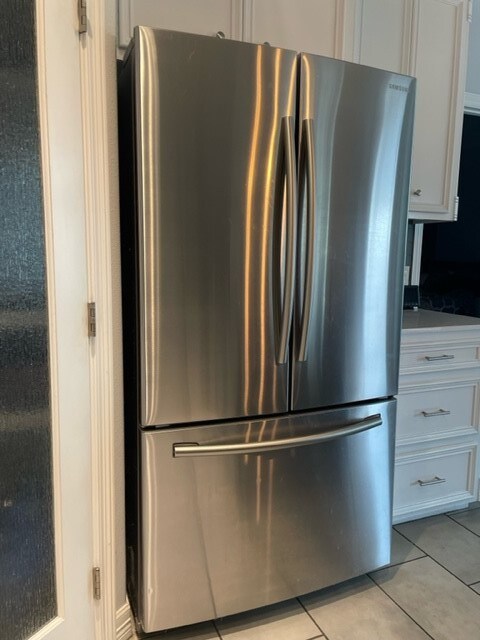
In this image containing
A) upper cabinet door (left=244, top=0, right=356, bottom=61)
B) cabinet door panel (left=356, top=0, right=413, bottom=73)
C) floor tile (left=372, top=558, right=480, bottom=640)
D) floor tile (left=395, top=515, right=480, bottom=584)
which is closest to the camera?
floor tile (left=372, top=558, right=480, bottom=640)

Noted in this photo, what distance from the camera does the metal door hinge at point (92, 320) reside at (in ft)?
4.24

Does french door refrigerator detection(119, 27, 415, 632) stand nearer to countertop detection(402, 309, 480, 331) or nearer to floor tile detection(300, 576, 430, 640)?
floor tile detection(300, 576, 430, 640)

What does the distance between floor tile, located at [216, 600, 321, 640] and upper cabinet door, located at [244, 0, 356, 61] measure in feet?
6.79

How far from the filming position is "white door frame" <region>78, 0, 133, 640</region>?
49.0 inches

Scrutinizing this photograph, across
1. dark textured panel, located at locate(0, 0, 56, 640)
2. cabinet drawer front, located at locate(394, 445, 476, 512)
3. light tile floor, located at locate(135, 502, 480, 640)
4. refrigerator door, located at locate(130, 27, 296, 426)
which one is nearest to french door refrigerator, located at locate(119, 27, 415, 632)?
refrigerator door, located at locate(130, 27, 296, 426)

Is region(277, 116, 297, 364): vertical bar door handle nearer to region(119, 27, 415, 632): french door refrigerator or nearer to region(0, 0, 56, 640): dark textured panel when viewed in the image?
region(119, 27, 415, 632): french door refrigerator

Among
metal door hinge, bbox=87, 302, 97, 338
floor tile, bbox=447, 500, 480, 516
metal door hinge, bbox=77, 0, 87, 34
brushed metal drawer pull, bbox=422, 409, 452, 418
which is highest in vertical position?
metal door hinge, bbox=77, 0, 87, 34

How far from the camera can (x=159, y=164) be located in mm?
1289

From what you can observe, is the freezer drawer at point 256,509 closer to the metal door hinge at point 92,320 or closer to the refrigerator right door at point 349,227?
the refrigerator right door at point 349,227

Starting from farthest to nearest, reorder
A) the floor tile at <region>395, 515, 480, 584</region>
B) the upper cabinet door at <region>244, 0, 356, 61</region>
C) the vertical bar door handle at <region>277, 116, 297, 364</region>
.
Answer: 1. the floor tile at <region>395, 515, 480, 584</region>
2. the upper cabinet door at <region>244, 0, 356, 61</region>
3. the vertical bar door handle at <region>277, 116, 297, 364</region>

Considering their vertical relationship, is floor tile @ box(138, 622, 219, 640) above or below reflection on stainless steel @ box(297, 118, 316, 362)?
below

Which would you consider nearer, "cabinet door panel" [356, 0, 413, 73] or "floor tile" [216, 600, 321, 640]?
"floor tile" [216, 600, 321, 640]

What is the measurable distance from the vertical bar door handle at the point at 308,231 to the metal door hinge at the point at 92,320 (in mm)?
613

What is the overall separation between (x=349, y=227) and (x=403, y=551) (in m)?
1.41
